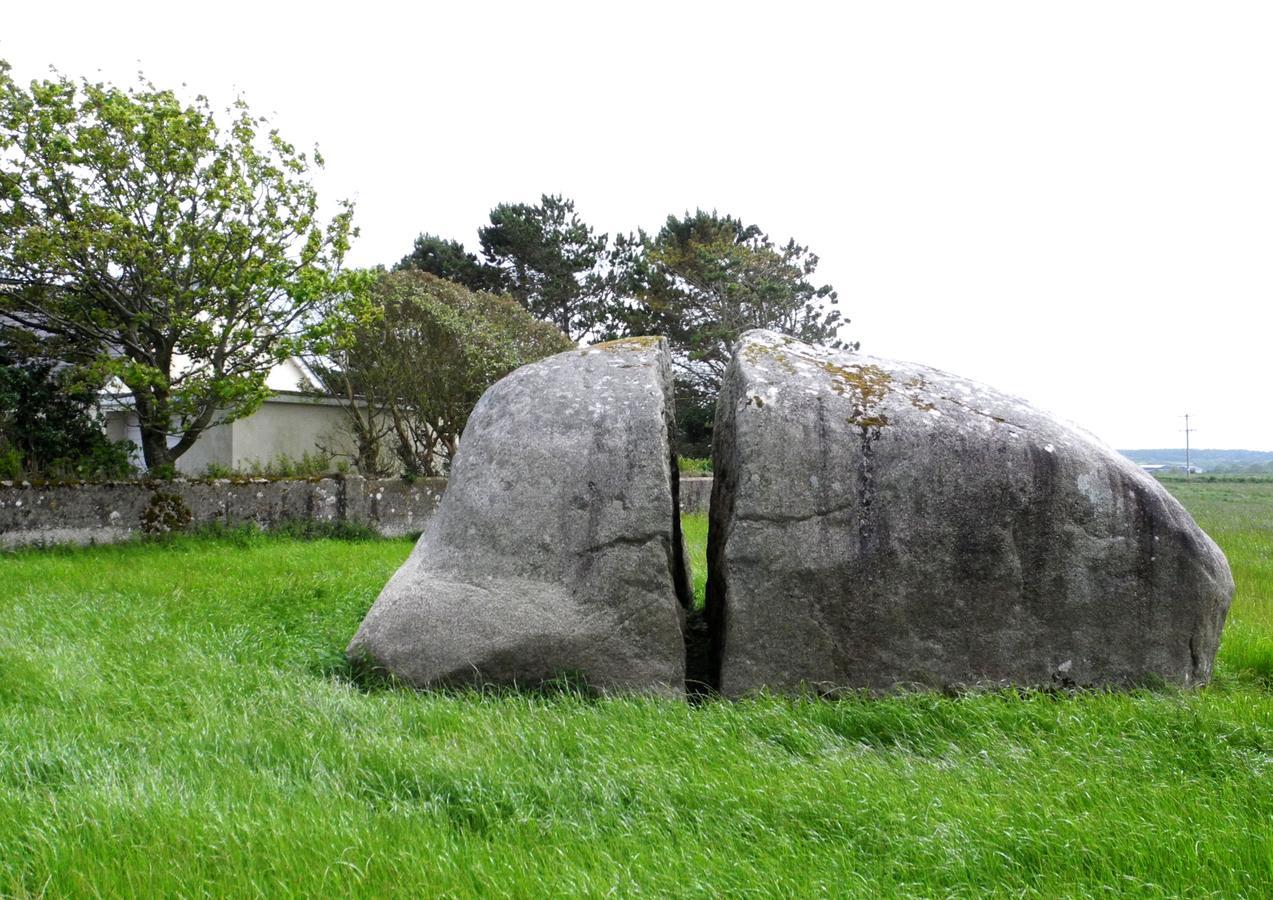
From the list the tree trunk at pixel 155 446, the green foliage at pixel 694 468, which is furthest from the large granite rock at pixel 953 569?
the green foliage at pixel 694 468

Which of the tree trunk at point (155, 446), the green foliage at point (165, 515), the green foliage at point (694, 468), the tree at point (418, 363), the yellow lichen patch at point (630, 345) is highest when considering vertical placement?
the tree at point (418, 363)

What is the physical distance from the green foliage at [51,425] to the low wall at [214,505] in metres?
0.84

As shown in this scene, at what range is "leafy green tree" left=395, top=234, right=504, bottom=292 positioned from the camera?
36.8 m

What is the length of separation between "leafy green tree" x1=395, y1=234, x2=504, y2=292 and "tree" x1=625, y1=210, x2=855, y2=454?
5.86 m

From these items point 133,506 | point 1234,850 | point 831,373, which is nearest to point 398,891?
point 1234,850

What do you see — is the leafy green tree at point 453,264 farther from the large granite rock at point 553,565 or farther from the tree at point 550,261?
the large granite rock at point 553,565

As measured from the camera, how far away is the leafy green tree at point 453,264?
121ft

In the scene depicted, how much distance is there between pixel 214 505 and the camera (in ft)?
42.1

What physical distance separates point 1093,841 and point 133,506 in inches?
491

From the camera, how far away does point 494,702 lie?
16.1 ft

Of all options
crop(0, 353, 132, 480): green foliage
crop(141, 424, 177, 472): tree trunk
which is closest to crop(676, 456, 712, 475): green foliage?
crop(141, 424, 177, 472): tree trunk

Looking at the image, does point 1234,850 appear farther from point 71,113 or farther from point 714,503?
point 71,113

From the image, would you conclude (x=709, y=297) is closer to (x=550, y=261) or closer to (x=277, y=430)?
(x=550, y=261)

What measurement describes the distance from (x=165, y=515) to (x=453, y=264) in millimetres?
25786
